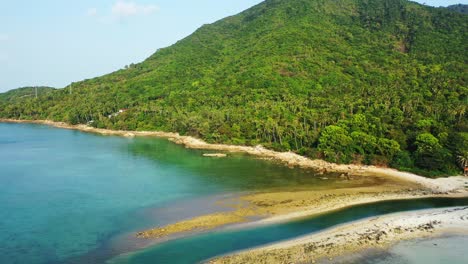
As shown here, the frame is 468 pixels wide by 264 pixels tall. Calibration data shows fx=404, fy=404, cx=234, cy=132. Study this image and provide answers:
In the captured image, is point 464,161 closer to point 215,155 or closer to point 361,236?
point 361,236

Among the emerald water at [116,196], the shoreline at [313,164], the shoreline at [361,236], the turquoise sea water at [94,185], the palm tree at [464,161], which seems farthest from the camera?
the palm tree at [464,161]

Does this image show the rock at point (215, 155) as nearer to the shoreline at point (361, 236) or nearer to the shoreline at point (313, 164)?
the shoreline at point (313, 164)

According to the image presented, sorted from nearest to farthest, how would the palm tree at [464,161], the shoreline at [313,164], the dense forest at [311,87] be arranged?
the shoreline at [313,164] < the palm tree at [464,161] < the dense forest at [311,87]

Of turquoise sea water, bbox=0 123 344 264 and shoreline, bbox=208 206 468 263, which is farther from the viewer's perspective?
turquoise sea water, bbox=0 123 344 264

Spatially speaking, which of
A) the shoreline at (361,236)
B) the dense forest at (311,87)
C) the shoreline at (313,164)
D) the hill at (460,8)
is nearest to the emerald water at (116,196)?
the shoreline at (361,236)

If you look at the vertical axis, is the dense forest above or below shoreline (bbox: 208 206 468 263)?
above

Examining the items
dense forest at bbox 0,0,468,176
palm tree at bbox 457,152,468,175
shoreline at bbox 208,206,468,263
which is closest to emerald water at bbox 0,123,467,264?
shoreline at bbox 208,206,468,263

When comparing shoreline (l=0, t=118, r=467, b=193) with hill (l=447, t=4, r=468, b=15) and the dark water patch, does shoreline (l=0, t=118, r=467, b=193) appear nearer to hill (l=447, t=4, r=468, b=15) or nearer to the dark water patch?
the dark water patch
